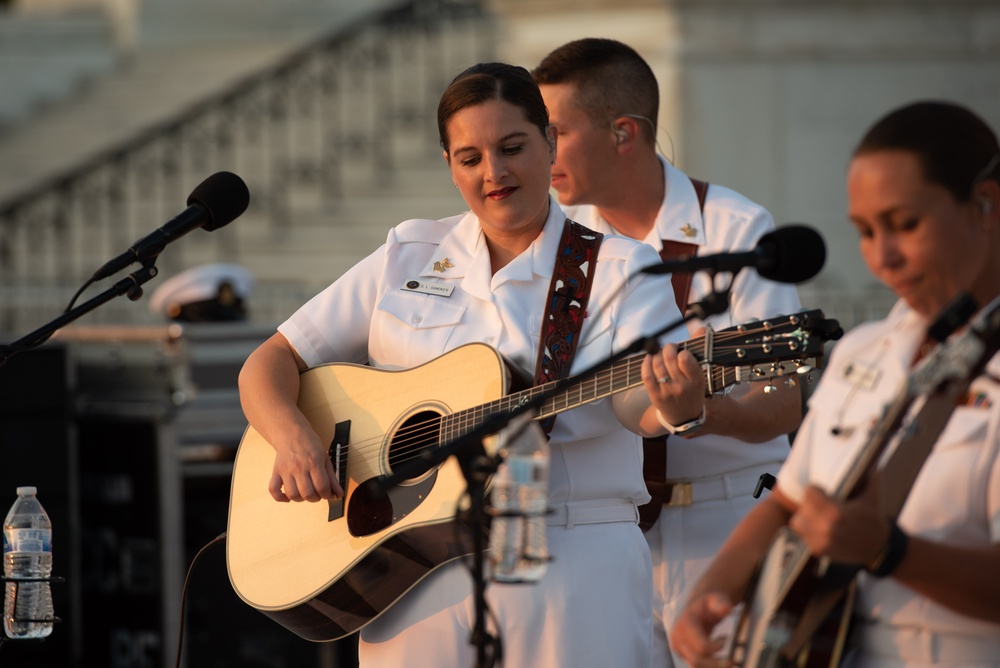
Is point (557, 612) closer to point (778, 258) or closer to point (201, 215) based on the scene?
point (778, 258)

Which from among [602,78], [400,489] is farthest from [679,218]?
[400,489]

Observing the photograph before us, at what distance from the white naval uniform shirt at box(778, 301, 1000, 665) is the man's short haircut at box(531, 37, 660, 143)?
1.92 metres

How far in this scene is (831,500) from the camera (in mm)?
2283

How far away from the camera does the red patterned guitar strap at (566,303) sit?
339cm

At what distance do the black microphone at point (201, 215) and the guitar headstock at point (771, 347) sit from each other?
1.22 metres

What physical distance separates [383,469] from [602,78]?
136 centimetres

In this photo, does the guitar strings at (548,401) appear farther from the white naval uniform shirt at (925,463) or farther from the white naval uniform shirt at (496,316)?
the white naval uniform shirt at (925,463)

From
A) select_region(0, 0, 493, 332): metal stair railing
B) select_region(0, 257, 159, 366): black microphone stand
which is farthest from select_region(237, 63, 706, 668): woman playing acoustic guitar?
select_region(0, 0, 493, 332): metal stair railing

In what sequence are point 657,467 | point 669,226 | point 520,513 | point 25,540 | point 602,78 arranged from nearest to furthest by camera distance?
point 520,513
point 25,540
point 657,467
point 669,226
point 602,78

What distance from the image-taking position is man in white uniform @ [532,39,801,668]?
4.04m

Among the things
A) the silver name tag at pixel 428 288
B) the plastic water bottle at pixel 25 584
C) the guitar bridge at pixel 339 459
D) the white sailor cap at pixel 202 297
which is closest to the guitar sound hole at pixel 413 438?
the guitar bridge at pixel 339 459

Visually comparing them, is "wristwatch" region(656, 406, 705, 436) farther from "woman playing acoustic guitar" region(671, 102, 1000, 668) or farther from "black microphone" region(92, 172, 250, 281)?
"black microphone" region(92, 172, 250, 281)

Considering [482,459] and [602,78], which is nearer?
[482,459]

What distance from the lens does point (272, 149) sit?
14.5 metres
